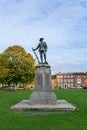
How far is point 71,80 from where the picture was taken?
583 ft

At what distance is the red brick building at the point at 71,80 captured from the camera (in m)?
176

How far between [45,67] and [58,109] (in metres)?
4.62

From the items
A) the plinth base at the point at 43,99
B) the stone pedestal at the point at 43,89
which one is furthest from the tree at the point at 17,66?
the plinth base at the point at 43,99

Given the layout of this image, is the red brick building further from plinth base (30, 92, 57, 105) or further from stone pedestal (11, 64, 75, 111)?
plinth base (30, 92, 57, 105)

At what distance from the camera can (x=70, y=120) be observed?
54.3ft

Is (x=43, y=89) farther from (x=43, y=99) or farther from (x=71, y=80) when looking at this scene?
(x=71, y=80)

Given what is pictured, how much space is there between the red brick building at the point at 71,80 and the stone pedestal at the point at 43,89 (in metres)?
150

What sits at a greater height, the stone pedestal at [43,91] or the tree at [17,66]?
the tree at [17,66]

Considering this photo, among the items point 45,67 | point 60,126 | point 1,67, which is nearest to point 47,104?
point 45,67

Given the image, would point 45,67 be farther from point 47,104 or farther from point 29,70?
point 29,70

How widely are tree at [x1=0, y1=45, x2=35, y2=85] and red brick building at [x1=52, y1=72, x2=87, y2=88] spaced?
10503cm

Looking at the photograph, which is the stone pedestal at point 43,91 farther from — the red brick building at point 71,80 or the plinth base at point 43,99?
the red brick building at point 71,80

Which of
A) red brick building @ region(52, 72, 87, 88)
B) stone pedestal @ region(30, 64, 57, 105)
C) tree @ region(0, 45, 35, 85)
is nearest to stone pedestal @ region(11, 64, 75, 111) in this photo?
stone pedestal @ region(30, 64, 57, 105)

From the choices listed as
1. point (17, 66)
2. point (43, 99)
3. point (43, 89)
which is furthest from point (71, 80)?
point (43, 99)
